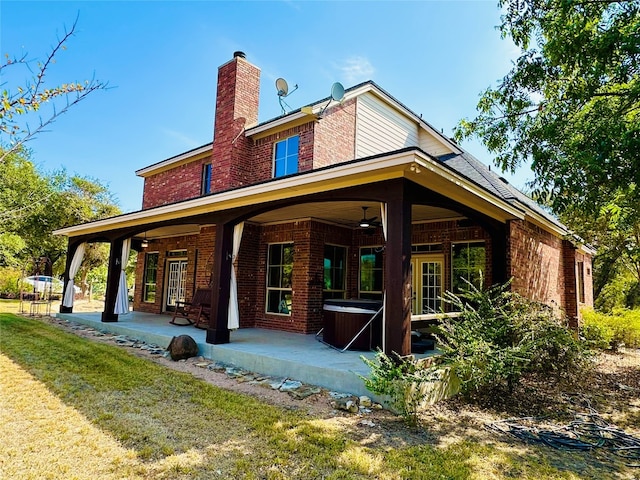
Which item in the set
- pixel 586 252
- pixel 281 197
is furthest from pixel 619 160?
pixel 586 252

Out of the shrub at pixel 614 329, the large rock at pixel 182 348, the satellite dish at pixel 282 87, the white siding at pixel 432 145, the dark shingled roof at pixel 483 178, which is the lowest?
the large rock at pixel 182 348

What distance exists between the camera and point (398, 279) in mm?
4973

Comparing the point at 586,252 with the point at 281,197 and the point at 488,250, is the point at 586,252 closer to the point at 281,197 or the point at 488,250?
the point at 488,250

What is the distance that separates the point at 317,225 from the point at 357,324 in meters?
3.44

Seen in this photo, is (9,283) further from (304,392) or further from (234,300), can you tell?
(304,392)

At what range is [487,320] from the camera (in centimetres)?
552

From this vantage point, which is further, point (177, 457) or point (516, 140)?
point (516, 140)

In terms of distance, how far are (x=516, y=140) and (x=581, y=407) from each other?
5.01m

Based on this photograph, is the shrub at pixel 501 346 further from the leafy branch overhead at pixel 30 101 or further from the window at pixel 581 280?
the window at pixel 581 280

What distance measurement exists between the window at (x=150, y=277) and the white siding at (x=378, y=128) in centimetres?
843

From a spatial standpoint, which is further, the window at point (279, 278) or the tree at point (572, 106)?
the window at point (279, 278)

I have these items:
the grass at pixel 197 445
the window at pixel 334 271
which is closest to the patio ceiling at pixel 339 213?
the window at pixel 334 271

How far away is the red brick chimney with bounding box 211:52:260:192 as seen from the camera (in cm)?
1070

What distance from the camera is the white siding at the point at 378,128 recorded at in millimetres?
Result: 10845
